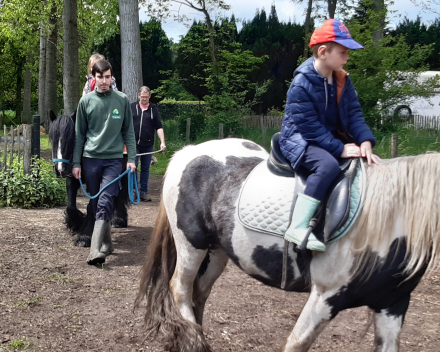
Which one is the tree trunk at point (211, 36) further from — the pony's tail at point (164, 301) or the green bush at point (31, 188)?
the pony's tail at point (164, 301)

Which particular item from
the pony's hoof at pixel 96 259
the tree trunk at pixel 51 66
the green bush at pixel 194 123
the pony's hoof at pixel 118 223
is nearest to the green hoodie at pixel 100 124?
the pony's hoof at pixel 96 259

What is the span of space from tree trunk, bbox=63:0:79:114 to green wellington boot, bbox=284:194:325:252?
38.9 ft

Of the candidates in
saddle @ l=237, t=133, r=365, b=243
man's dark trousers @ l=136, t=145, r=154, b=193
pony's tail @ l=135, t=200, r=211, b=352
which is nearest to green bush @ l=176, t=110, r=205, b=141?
man's dark trousers @ l=136, t=145, r=154, b=193

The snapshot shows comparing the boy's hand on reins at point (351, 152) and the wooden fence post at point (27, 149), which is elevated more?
the boy's hand on reins at point (351, 152)

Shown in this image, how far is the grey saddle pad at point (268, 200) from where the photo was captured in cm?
268

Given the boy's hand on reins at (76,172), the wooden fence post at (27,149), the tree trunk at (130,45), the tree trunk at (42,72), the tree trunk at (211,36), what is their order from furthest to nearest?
the tree trunk at (42,72) < the tree trunk at (211,36) < the tree trunk at (130,45) < the wooden fence post at (27,149) < the boy's hand on reins at (76,172)

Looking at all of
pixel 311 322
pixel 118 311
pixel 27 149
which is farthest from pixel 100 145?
pixel 27 149

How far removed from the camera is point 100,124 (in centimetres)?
522

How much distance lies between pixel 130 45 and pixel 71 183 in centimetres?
656

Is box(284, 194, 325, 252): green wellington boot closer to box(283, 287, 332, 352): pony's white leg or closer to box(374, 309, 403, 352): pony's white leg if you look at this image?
box(283, 287, 332, 352): pony's white leg

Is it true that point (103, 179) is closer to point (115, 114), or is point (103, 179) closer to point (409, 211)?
point (115, 114)

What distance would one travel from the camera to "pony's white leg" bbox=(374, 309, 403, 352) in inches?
100

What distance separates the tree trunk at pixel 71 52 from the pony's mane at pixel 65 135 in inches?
324

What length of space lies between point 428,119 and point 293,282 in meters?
15.9
